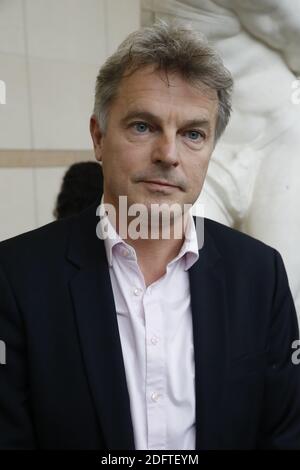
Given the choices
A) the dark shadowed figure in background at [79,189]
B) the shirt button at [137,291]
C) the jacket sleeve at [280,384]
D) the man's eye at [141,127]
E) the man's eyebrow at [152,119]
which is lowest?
the jacket sleeve at [280,384]

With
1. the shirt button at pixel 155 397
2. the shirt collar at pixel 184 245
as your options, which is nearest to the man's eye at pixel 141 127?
the shirt collar at pixel 184 245

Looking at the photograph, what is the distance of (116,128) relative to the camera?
69 centimetres

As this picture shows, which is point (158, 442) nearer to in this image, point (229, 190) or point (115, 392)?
point (115, 392)

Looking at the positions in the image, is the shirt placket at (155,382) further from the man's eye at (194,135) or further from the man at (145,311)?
the man's eye at (194,135)

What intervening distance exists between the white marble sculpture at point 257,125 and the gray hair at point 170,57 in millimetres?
390

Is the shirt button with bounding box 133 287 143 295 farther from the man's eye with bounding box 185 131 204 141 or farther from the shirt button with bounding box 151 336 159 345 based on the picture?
the man's eye with bounding box 185 131 204 141

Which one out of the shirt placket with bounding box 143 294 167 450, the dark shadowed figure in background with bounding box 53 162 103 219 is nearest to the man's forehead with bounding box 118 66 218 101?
the shirt placket with bounding box 143 294 167 450

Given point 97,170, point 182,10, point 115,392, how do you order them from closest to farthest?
1. point 115,392
2. point 182,10
3. point 97,170

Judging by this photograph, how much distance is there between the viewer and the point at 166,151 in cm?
65

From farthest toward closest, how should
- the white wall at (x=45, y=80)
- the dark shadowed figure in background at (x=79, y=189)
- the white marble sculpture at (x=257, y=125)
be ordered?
the white wall at (x=45, y=80) → the dark shadowed figure in background at (x=79, y=189) → the white marble sculpture at (x=257, y=125)

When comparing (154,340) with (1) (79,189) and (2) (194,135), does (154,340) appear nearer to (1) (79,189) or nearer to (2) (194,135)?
(2) (194,135)

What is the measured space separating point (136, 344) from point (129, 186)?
23 cm

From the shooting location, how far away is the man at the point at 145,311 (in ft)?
2.16
